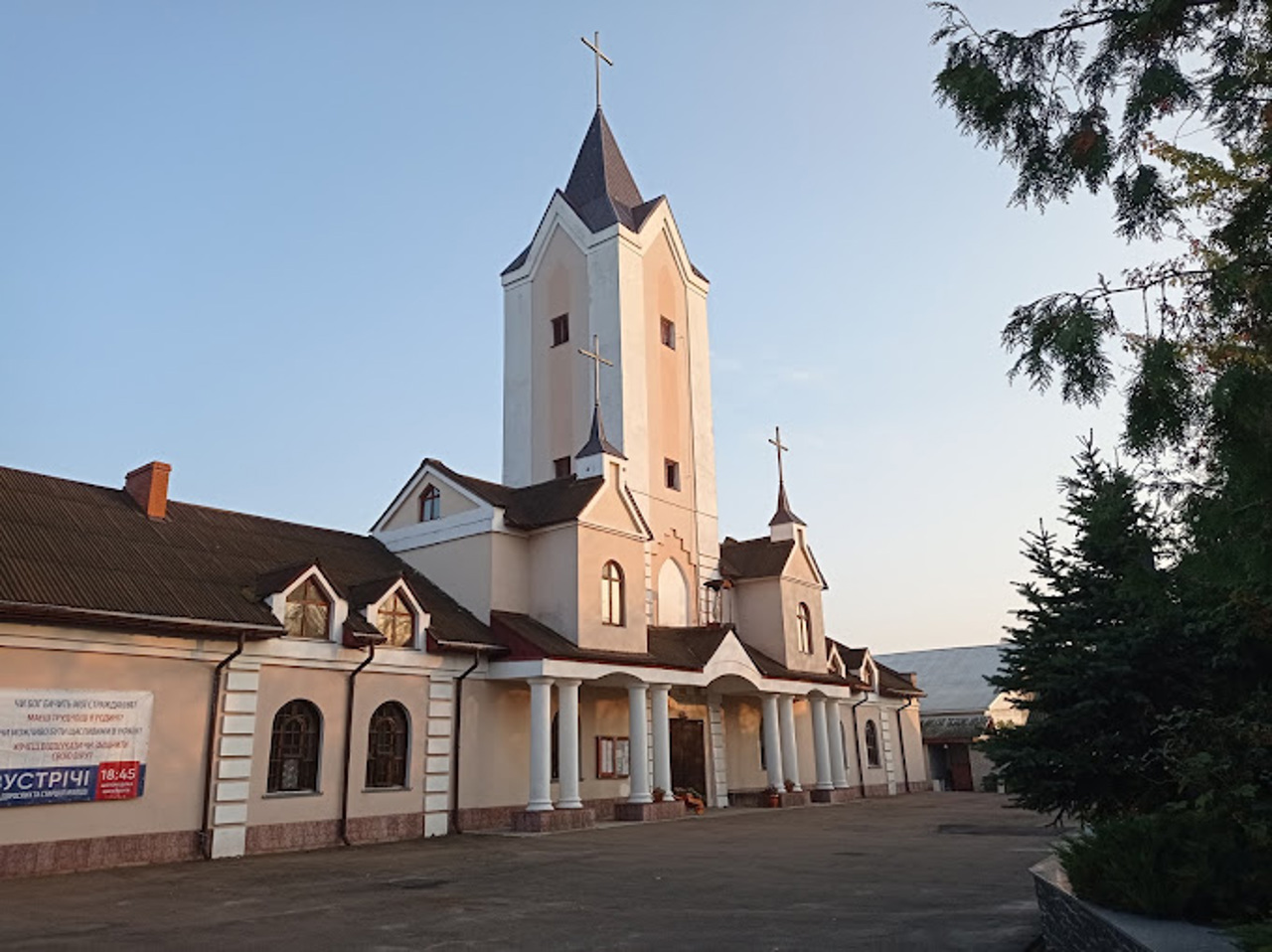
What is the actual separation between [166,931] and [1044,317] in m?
9.67

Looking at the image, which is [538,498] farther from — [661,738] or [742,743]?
[742,743]

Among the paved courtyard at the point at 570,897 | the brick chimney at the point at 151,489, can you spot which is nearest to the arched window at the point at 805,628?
the paved courtyard at the point at 570,897

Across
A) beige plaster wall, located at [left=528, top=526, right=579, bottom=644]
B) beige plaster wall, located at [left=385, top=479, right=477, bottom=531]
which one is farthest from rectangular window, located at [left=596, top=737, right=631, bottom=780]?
beige plaster wall, located at [left=385, top=479, right=477, bottom=531]

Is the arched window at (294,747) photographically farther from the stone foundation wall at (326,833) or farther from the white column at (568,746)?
the white column at (568,746)

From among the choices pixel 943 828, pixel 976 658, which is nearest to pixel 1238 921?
pixel 943 828

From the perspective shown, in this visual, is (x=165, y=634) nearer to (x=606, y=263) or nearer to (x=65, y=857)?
(x=65, y=857)

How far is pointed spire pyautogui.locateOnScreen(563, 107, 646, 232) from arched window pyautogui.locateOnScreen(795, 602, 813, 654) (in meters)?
13.7

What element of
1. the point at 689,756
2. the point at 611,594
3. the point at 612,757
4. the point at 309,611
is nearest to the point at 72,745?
the point at 309,611

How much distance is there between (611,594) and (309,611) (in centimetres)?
802

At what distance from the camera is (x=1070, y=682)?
1123cm

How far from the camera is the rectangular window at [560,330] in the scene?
105ft

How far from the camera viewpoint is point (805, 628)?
3206cm

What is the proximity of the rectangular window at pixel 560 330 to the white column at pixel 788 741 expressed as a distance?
13.1 m

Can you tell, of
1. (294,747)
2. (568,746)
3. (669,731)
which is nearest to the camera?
(294,747)
